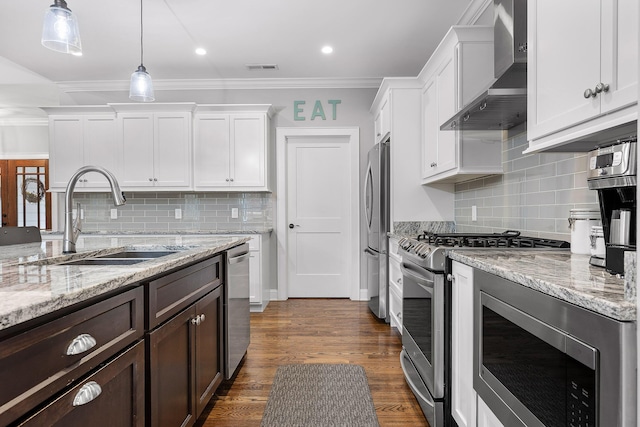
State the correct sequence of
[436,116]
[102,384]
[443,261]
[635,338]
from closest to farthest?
[635,338]
[102,384]
[443,261]
[436,116]

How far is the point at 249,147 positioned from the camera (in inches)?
170

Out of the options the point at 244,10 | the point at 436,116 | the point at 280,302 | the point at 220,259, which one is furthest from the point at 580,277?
the point at 280,302

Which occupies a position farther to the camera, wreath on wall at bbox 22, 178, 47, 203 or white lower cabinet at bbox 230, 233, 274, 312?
wreath on wall at bbox 22, 178, 47, 203

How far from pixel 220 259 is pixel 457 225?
2.13m

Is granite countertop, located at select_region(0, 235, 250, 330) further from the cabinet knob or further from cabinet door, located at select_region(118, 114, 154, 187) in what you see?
cabinet door, located at select_region(118, 114, 154, 187)

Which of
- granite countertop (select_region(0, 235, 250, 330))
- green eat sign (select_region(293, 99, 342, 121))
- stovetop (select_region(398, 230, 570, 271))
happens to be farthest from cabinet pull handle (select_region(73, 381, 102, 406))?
green eat sign (select_region(293, 99, 342, 121))

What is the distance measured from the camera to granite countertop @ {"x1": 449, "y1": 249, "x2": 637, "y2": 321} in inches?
31.8

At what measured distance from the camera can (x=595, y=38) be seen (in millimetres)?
1151

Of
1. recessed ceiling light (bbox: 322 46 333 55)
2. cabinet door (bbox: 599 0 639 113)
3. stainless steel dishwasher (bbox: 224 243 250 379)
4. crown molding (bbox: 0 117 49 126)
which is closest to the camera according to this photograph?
cabinet door (bbox: 599 0 639 113)

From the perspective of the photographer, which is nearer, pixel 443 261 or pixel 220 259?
pixel 443 261

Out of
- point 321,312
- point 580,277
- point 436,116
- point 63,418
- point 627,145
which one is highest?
point 436,116

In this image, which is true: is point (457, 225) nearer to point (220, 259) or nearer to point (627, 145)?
point (220, 259)

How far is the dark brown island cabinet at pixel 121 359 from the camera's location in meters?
0.79

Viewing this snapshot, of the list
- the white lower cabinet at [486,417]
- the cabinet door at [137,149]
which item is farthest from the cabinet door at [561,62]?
the cabinet door at [137,149]
